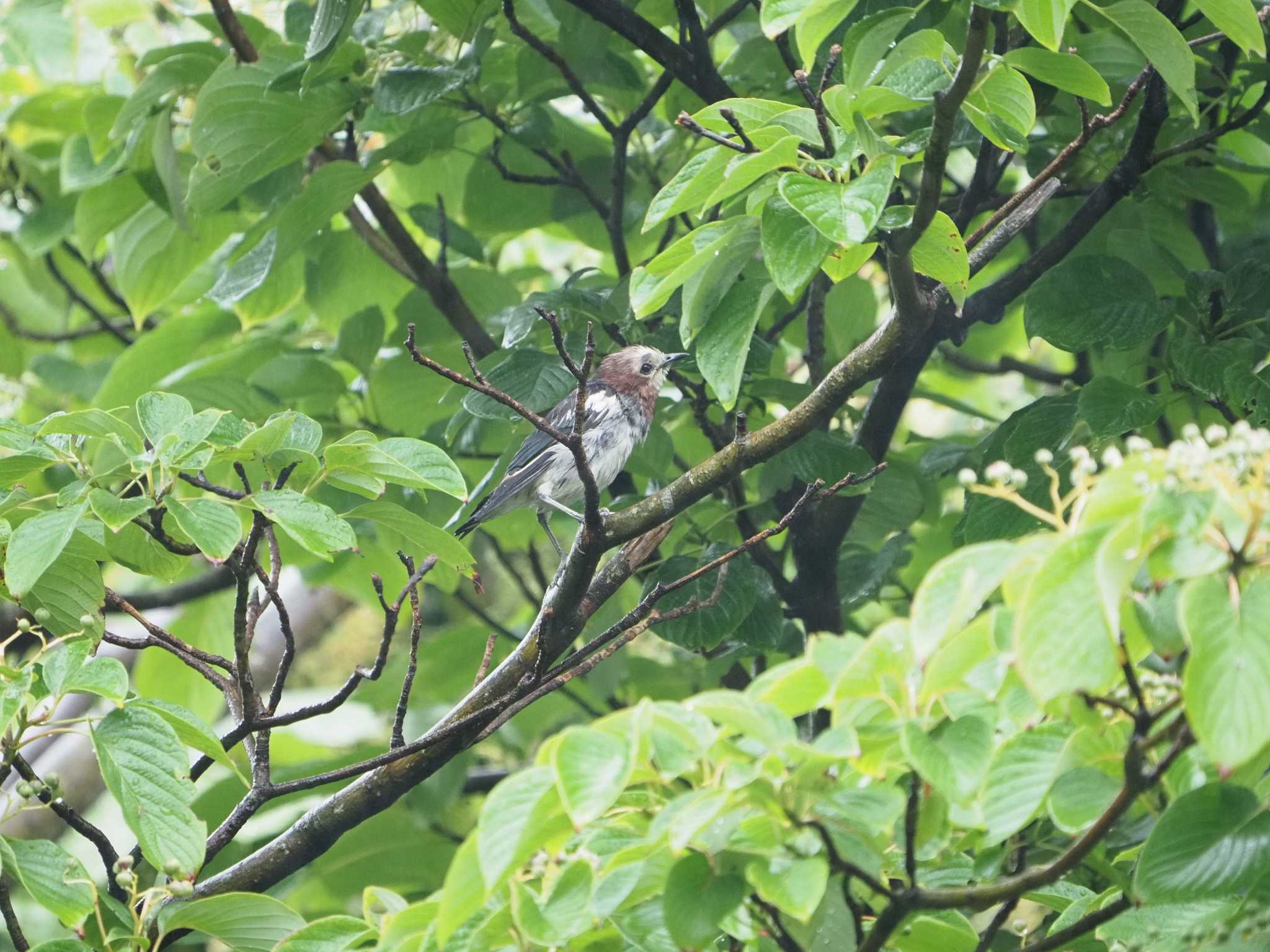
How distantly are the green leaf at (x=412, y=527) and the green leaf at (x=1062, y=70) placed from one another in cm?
137

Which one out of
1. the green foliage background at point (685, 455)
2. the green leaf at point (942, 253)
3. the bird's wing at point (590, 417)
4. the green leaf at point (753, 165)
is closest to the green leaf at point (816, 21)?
the green foliage background at point (685, 455)

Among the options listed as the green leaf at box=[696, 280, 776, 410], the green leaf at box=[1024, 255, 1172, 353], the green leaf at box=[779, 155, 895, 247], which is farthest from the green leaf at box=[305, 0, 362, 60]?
the green leaf at box=[1024, 255, 1172, 353]

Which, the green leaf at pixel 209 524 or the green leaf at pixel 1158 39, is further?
the green leaf at pixel 1158 39

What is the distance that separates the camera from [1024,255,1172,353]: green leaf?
126 inches

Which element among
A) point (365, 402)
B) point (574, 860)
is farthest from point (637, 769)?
point (365, 402)

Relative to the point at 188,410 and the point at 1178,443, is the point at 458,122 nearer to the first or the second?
the point at 188,410

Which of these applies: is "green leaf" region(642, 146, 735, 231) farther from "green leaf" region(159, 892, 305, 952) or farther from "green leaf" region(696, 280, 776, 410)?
"green leaf" region(159, 892, 305, 952)

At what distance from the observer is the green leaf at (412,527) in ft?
8.30

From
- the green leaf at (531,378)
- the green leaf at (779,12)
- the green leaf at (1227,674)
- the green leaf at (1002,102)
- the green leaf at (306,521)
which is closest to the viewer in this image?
the green leaf at (1227,674)

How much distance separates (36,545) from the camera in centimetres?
209

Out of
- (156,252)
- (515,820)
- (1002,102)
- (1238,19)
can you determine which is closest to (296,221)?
(156,252)

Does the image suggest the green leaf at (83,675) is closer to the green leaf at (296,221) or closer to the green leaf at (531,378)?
the green leaf at (531,378)

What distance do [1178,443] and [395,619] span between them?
72.4 inches

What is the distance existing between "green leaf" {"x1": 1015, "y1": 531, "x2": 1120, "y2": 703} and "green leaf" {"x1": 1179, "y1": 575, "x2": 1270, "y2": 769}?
0.09 metres
